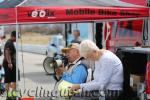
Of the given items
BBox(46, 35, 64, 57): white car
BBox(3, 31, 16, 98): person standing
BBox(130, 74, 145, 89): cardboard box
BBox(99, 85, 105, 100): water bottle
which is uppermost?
BBox(130, 74, 145, 89): cardboard box

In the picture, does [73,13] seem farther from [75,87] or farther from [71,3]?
[75,87]

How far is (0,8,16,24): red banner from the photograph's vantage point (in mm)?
7911

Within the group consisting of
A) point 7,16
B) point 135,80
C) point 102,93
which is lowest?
point 102,93

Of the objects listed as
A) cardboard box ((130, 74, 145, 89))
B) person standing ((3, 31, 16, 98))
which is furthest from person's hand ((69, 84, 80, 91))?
person standing ((3, 31, 16, 98))

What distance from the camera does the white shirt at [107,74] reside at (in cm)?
604

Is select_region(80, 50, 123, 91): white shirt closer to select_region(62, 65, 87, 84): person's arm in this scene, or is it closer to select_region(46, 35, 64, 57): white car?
select_region(62, 65, 87, 84): person's arm

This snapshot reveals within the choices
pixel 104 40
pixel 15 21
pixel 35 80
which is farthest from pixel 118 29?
pixel 15 21

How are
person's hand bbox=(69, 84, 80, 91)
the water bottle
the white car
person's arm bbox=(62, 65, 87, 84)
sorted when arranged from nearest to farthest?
1. the water bottle
2. person's hand bbox=(69, 84, 80, 91)
3. person's arm bbox=(62, 65, 87, 84)
4. the white car

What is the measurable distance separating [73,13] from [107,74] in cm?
259

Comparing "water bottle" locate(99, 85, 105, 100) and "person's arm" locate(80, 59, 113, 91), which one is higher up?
"person's arm" locate(80, 59, 113, 91)

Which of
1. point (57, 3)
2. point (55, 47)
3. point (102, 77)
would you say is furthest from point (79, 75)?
point (55, 47)

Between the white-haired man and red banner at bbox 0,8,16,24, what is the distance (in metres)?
2.21

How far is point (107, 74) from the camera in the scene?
19.8 feet

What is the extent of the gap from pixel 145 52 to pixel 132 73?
0.57 m
